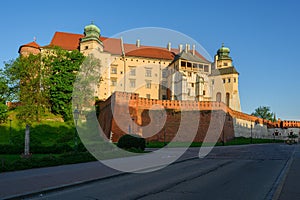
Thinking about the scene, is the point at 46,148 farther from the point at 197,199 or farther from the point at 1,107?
the point at 1,107

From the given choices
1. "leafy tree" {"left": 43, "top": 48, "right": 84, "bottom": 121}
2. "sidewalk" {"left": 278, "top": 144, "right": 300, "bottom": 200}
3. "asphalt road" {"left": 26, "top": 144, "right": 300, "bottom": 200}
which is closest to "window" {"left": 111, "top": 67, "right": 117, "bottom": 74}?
"leafy tree" {"left": 43, "top": 48, "right": 84, "bottom": 121}

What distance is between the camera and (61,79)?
5031cm

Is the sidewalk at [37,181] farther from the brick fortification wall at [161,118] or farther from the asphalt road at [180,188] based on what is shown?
the brick fortification wall at [161,118]

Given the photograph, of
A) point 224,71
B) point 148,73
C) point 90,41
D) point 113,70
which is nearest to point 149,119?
point 113,70

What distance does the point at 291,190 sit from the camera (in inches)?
371

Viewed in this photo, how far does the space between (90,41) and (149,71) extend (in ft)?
50.5

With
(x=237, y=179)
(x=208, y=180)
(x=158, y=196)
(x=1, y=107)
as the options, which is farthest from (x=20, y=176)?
(x=1, y=107)

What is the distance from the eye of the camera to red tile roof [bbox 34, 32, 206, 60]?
71625 mm

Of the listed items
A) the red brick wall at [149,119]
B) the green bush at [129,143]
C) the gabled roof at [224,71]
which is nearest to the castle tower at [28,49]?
the red brick wall at [149,119]

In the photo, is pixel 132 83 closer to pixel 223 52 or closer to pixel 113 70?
pixel 113 70

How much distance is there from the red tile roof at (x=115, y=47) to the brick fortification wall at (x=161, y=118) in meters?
22.0

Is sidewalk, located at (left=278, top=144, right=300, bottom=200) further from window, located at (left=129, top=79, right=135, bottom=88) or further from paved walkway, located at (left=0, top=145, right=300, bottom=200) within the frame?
window, located at (left=129, top=79, right=135, bottom=88)

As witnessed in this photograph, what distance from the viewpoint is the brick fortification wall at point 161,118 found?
45825 mm

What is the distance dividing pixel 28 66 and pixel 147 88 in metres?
28.7
